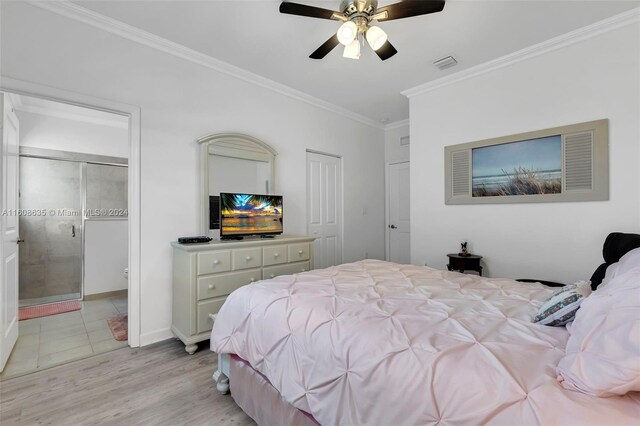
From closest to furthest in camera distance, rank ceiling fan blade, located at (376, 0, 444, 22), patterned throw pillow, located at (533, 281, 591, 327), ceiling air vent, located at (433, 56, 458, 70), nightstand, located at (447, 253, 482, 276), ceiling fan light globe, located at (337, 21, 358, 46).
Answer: patterned throw pillow, located at (533, 281, 591, 327)
ceiling fan blade, located at (376, 0, 444, 22)
ceiling fan light globe, located at (337, 21, 358, 46)
ceiling air vent, located at (433, 56, 458, 70)
nightstand, located at (447, 253, 482, 276)

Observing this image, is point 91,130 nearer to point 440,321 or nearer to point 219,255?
point 219,255

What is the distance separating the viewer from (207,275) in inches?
98.8

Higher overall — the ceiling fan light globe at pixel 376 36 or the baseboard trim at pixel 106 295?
the ceiling fan light globe at pixel 376 36

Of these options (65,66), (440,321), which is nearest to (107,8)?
(65,66)

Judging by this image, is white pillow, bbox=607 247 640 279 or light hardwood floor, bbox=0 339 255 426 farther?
light hardwood floor, bbox=0 339 255 426

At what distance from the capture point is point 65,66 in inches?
89.0

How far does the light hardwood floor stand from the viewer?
1678mm

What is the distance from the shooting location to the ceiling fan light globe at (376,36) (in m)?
2.03

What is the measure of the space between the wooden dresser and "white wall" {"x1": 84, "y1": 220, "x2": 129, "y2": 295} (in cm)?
225

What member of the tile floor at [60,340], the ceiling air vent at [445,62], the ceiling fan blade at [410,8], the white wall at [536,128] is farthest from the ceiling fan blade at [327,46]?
the tile floor at [60,340]

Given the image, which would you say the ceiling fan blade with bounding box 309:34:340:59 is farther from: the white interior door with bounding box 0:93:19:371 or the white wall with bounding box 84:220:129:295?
the white wall with bounding box 84:220:129:295

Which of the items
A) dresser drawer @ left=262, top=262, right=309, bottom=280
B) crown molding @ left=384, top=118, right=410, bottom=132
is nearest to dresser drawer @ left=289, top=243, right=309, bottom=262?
dresser drawer @ left=262, top=262, right=309, bottom=280

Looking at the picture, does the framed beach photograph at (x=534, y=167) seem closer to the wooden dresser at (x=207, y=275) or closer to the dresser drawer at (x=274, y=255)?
the dresser drawer at (x=274, y=255)

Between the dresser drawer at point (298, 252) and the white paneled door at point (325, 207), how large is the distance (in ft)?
2.72
